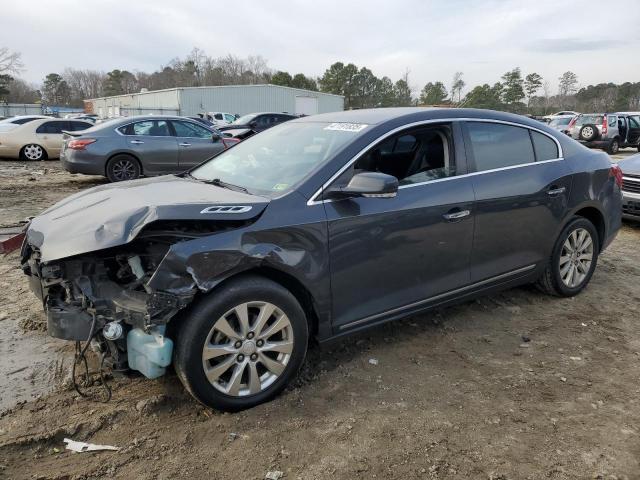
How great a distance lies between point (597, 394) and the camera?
308cm

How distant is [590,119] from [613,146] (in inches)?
59.2

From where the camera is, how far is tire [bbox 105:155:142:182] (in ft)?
33.5

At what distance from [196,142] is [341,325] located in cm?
882

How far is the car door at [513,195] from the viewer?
12.2 feet

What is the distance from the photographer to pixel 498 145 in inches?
154

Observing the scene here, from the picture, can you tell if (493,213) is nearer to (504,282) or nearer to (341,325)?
(504,282)

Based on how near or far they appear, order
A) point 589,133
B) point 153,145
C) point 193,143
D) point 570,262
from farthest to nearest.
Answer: point 589,133 → point 193,143 → point 153,145 → point 570,262

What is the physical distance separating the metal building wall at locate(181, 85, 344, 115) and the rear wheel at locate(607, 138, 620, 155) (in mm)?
32478

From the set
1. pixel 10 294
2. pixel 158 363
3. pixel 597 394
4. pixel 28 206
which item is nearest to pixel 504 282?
pixel 597 394

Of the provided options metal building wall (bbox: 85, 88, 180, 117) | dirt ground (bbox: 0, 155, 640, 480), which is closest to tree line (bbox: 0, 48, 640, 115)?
metal building wall (bbox: 85, 88, 180, 117)

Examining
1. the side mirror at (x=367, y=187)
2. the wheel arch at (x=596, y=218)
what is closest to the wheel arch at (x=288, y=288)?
the side mirror at (x=367, y=187)

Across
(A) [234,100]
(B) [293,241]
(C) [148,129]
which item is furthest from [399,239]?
(A) [234,100]

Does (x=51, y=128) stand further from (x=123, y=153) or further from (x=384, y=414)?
(x=384, y=414)

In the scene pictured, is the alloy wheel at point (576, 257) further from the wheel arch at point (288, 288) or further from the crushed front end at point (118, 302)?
the crushed front end at point (118, 302)
